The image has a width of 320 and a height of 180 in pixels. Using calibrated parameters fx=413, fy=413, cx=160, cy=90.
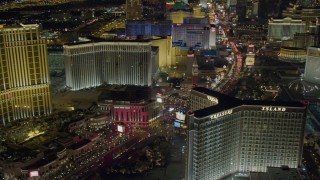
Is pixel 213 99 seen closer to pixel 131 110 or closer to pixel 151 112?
pixel 151 112

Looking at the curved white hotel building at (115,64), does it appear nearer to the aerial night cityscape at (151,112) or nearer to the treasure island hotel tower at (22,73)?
the aerial night cityscape at (151,112)

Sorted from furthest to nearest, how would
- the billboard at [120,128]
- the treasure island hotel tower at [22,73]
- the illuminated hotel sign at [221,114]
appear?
the billboard at [120,128]
the treasure island hotel tower at [22,73]
the illuminated hotel sign at [221,114]

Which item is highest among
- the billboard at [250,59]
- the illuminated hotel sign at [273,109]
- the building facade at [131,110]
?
the illuminated hotel sign at [273,109]

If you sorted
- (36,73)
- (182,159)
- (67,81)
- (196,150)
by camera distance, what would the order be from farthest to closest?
(67,81), (36,73), (182,159), (196,150)

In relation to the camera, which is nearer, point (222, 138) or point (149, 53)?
point (222, 138)

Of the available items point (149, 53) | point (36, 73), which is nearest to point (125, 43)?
point (149, 53)

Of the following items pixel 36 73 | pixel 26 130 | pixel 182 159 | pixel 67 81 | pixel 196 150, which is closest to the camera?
pixel 196 150

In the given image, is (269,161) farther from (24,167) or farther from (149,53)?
(149,53)

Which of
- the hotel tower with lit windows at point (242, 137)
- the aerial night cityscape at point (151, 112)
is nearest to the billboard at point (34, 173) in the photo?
the aerial night cityscape at point (151, 112)

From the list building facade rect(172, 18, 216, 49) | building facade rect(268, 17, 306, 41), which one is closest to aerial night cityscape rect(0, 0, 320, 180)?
building facade rect(172, 18, 216, 49)
